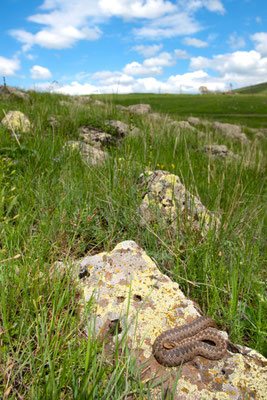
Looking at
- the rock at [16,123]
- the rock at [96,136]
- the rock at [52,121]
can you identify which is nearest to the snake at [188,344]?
the rock at [16,123]

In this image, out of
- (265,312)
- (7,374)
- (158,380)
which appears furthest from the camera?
(265,312)

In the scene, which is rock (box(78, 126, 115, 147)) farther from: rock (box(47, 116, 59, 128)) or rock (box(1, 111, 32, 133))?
rock (box(1, 111, 32, 133))

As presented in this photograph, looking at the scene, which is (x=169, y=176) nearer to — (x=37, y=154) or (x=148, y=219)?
(x=148, y=219)

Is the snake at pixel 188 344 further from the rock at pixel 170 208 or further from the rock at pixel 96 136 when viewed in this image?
the rock at pixel 96 136

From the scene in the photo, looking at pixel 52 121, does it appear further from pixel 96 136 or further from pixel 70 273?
pixel 70 273

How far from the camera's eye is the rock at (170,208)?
3.29 meters

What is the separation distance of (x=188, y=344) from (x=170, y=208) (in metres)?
1.72

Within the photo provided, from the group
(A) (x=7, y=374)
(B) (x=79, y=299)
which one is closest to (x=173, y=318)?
(B) (x=79, y=299)

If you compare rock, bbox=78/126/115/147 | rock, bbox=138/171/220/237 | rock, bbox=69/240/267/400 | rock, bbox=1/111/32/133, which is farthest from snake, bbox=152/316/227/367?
rock, bbox=78/126/115/147

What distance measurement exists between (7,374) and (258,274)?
8.01 feet

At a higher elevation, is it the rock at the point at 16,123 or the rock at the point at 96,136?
the rock at the point at 16,123

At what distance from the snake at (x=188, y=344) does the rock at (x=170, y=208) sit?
116 centimetres

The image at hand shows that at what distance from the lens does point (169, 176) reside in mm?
3959

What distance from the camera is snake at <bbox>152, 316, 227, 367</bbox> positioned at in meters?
1.93
